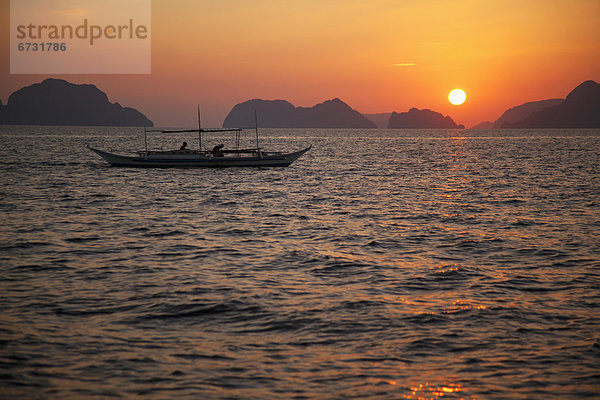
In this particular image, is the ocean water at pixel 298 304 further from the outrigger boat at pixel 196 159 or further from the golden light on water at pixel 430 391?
the outrigger boat at pixel 196 159

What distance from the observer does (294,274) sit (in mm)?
17234

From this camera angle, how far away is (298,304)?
14.2 metres

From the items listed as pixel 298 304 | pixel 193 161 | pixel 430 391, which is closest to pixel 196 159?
pixel 193 161

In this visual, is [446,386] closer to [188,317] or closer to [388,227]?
[188,317]

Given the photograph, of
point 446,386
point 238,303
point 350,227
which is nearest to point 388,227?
point 350,227

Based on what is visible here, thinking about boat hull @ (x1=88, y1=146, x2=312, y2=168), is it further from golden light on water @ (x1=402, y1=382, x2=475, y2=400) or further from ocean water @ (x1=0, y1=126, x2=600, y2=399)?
golden light on water @ (x1=402, y1=382, x2=475, y2=400)

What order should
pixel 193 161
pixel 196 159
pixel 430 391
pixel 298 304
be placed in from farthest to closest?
pixel 193 161
pixel 196 159
pixel 298 304
pixel 430 391

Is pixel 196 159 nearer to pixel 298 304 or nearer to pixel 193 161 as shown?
pixel 193 161

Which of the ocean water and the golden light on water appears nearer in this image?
the golden light on water

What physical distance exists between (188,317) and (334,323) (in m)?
3.57

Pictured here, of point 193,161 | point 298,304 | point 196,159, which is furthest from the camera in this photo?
point 193,161

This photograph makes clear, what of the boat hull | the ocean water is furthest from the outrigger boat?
the ocean water

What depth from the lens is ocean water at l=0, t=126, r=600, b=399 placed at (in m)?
9.80

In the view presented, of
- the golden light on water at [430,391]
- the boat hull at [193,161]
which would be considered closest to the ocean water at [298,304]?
the golden light on water at [430,391]
